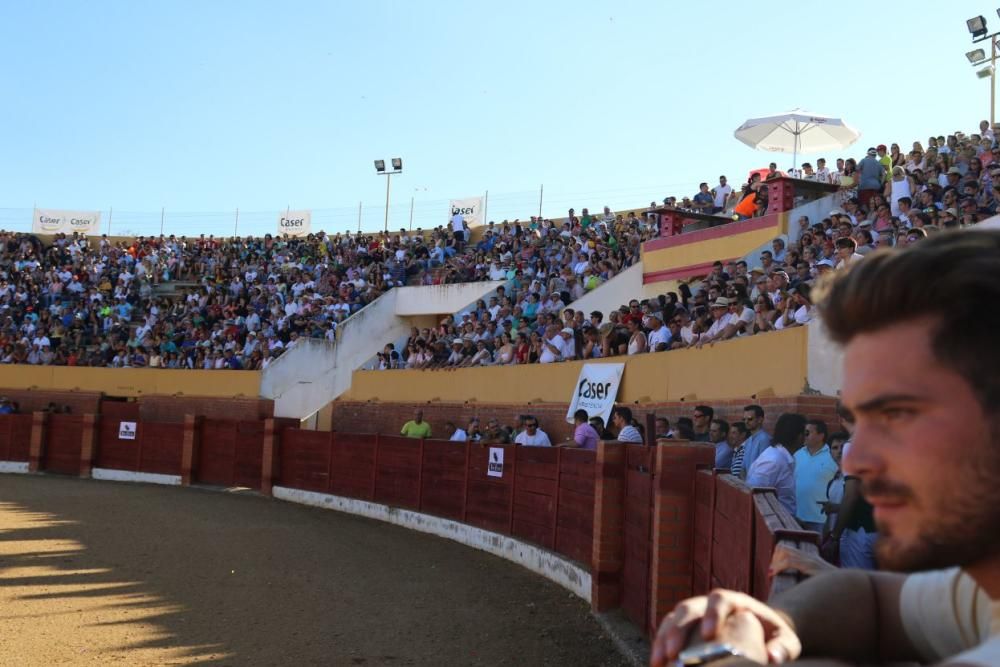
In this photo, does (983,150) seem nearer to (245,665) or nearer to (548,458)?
(548,458)

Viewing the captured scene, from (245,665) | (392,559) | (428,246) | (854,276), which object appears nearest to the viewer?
(854,276)

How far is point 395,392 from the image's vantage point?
20.1m

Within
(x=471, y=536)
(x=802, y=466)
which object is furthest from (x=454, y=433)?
(x=802, y=466)

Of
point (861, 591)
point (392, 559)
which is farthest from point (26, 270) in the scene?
point (861, 591)

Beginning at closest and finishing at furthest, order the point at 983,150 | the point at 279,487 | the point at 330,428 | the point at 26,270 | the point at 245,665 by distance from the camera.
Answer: the point at 245,665, the point at 983,150, the point at 279,487, the point at 330,428, the point at 26,270

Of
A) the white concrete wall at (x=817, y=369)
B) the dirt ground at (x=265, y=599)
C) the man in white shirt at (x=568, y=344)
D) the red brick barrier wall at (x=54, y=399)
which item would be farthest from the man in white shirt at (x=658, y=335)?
the red brick barrier wall at (x=54, y=399)

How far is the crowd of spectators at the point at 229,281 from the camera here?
24062mm

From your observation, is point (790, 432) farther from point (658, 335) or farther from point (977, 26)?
point (977, 26)

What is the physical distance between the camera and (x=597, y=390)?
13.8m

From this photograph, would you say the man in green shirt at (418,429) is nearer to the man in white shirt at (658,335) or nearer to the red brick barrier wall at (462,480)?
the red brick barrier wall at (462,480)

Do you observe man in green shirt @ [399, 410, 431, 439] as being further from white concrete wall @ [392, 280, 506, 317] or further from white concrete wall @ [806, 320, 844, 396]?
white concrete wall @ [806, 320, 844, 396]

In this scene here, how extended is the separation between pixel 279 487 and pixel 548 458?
9.12 meters

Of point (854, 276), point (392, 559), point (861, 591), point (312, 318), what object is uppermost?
point (312, 318)

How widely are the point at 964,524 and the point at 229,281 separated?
29948mm
